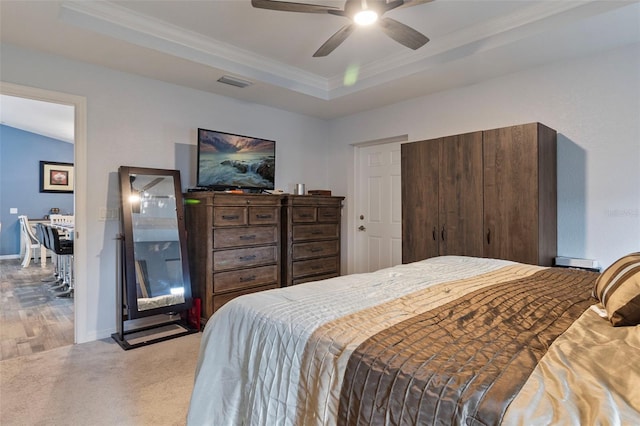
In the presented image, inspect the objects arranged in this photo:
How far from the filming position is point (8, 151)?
7.64 meters

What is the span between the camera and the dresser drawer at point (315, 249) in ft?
13.4

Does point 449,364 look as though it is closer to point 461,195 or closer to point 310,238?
point 461,195

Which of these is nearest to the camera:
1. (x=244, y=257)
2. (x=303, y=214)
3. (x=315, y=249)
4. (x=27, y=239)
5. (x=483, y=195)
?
(x=483, y=195)

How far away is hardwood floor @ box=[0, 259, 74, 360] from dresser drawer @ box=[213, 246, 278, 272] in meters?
1.42

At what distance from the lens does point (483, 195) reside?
311 centimetres

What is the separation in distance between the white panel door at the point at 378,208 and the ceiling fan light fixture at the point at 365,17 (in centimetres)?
243

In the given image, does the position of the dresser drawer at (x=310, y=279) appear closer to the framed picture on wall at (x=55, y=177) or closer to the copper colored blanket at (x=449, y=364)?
the copper colored blanket at (x=449, y=364)

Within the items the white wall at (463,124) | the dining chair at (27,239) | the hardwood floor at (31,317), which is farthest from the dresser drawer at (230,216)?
the dining chair at (27,239)

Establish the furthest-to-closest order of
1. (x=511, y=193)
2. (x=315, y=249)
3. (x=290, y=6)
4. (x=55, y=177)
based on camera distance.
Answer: (x=55, y=177)
(x=315, y=249)
(x=511, y=193)
(x=290, y=6)

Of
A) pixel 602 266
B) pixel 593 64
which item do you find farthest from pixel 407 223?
pixel 593 64

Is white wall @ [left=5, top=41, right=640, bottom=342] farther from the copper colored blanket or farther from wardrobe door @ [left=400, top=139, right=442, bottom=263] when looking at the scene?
the copper colored blanket

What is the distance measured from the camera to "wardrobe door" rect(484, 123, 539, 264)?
111 inches

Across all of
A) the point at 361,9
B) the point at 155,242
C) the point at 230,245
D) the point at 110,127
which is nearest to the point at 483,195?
the point at 361,9

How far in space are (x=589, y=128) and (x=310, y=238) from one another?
2860 mm
